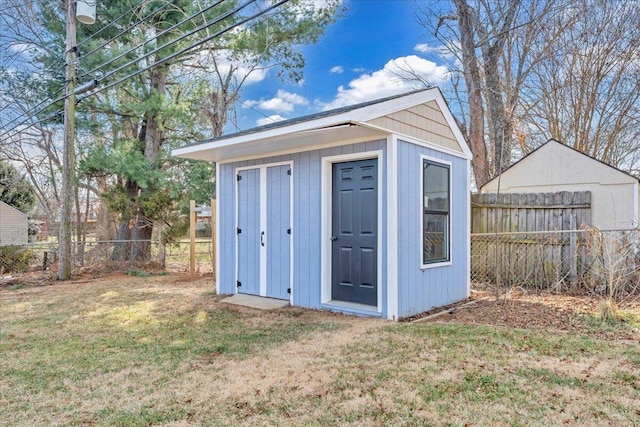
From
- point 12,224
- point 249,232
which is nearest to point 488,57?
point 249,232

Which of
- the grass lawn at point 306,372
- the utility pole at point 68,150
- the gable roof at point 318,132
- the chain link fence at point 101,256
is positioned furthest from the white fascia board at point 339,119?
the utility pole at point 68,150

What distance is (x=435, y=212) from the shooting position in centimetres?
548

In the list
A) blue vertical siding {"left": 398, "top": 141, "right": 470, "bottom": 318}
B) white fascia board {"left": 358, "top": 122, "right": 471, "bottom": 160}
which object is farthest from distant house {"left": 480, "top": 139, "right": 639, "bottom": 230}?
blue vertical siding {"left": 398, "top": 141, "right": 470, "bottom": 318}

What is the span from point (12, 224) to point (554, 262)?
64.7ft

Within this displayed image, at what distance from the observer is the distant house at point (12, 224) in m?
16.0

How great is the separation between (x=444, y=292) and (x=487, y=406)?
3.26 meters

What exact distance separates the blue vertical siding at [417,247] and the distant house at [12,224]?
16.4 metres

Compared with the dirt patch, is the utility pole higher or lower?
higher

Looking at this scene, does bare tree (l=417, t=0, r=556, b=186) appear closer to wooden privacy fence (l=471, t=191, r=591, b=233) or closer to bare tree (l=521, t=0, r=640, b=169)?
bare tree (l=521, t=0, r=640, b=169)

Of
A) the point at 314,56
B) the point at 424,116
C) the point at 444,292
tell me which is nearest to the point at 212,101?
the point at 314,56

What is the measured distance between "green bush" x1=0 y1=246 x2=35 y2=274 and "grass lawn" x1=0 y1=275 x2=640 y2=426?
5636 mm

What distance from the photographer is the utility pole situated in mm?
8344

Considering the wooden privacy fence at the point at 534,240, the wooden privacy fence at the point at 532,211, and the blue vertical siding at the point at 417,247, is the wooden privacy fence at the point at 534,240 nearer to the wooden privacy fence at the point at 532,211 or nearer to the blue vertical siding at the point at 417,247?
the wooden privacy fence at the point at 532,211

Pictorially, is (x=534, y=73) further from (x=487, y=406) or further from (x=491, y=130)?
(x=487, y=406)
